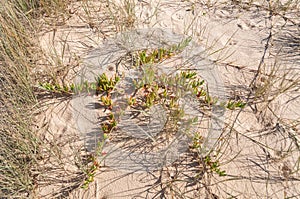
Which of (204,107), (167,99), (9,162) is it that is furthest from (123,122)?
(9,162)

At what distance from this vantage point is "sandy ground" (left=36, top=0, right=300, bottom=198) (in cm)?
214

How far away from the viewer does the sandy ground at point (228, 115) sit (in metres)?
2.14

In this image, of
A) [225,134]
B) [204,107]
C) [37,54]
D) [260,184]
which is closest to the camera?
[260,184]

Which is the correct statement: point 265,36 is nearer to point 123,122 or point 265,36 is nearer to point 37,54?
point 123,122

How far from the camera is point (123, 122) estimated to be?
2477 millimetres

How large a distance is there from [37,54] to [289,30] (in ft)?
10.1

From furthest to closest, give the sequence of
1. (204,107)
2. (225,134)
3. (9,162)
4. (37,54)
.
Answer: (37,54), (204,107), (225,134), (9,162)

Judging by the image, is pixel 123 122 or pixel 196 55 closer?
pixel 123 122

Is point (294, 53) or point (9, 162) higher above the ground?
point (294, 53)

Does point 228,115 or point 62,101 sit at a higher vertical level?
point 62,101

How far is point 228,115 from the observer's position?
2562 mm

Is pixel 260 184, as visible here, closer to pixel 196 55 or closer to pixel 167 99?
pixel 167 99

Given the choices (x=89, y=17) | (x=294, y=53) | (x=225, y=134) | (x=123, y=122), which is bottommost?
(x=225, y=134)

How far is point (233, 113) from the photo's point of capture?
258cm
